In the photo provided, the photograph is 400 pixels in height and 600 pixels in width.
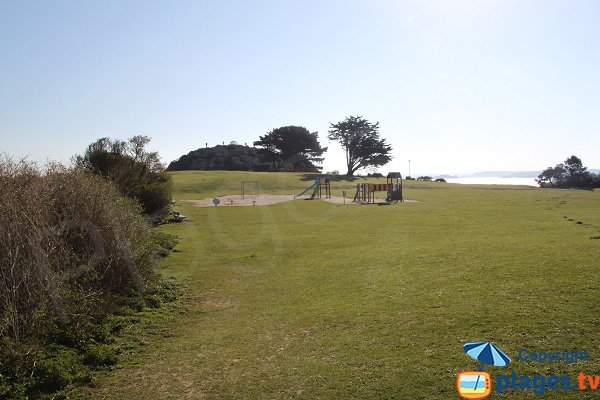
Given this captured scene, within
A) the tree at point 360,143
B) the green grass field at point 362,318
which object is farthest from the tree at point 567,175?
the green grass field at point 362,318

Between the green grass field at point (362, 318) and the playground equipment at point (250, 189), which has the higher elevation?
the playground equipment at point (250, 189)

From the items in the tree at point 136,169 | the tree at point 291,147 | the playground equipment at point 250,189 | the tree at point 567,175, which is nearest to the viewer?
the tree at point 136,169

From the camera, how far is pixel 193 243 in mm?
17625

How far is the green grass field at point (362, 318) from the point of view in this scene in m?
5.78

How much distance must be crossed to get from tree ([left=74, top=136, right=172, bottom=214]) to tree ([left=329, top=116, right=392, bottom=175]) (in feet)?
192

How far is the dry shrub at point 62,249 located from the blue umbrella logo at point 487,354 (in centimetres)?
602

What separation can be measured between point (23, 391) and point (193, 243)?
39.9 feet

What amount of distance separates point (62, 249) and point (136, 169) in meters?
19.3

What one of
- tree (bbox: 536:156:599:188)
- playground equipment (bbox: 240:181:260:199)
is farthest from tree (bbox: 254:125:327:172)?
tree (bbox: 536:156:599:188)

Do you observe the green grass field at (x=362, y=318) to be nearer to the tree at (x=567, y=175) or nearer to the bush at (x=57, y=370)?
the bush at (x=57, y=370)

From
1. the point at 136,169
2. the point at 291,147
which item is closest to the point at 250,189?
the point at 136,169

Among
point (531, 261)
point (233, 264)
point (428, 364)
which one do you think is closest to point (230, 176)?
point (233, 264)

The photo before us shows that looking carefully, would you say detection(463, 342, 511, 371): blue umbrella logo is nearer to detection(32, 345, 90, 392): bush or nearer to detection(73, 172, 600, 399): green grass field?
detection(73, 172, 600, 399): green grass field

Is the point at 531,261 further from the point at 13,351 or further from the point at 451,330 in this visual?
the point at 13,351
